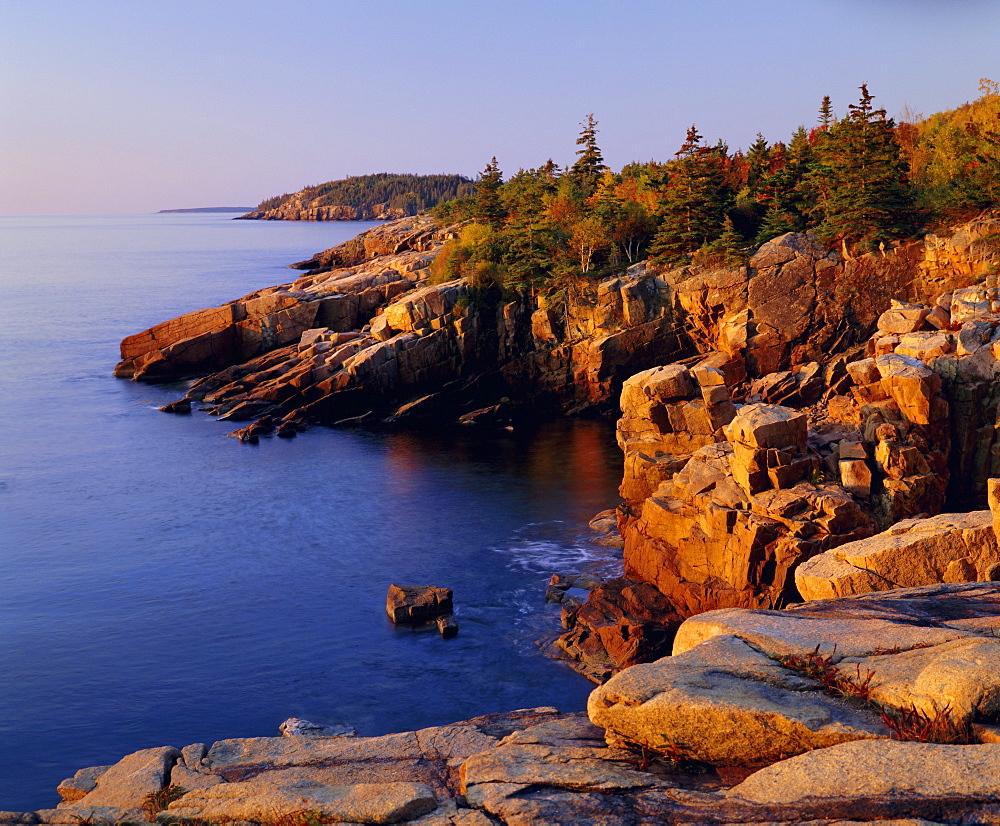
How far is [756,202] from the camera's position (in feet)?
243

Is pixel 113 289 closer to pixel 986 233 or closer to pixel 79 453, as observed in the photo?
pixel 79 453

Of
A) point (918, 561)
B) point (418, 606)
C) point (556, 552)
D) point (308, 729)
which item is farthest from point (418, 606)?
point (918, 561)

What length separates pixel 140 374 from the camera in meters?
87.9

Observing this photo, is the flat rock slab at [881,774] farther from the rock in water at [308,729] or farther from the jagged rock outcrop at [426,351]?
the jagged rock outcrop at [426,351]

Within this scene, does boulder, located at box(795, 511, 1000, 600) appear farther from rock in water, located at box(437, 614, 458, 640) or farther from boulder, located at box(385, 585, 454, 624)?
boulder, located at box(385, 585, 454, 624)

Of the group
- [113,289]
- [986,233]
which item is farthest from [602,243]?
[113,289]

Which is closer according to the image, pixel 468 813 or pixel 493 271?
pixel 468 813

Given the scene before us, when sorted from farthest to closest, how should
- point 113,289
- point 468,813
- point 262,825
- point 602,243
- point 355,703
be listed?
point 113,289, point 602,243, point 355,703, point 262,825, point 468,813

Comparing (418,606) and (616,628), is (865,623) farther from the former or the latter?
(418,606)

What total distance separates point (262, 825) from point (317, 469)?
48048 mm

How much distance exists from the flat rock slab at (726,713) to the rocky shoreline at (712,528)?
0.04m

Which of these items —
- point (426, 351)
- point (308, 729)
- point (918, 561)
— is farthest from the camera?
point (426, 351)

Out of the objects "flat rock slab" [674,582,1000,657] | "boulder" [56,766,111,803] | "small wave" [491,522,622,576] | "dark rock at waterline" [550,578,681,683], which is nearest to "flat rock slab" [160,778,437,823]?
"boulder" [56,766,111,803]

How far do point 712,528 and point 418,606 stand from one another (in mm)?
12913
